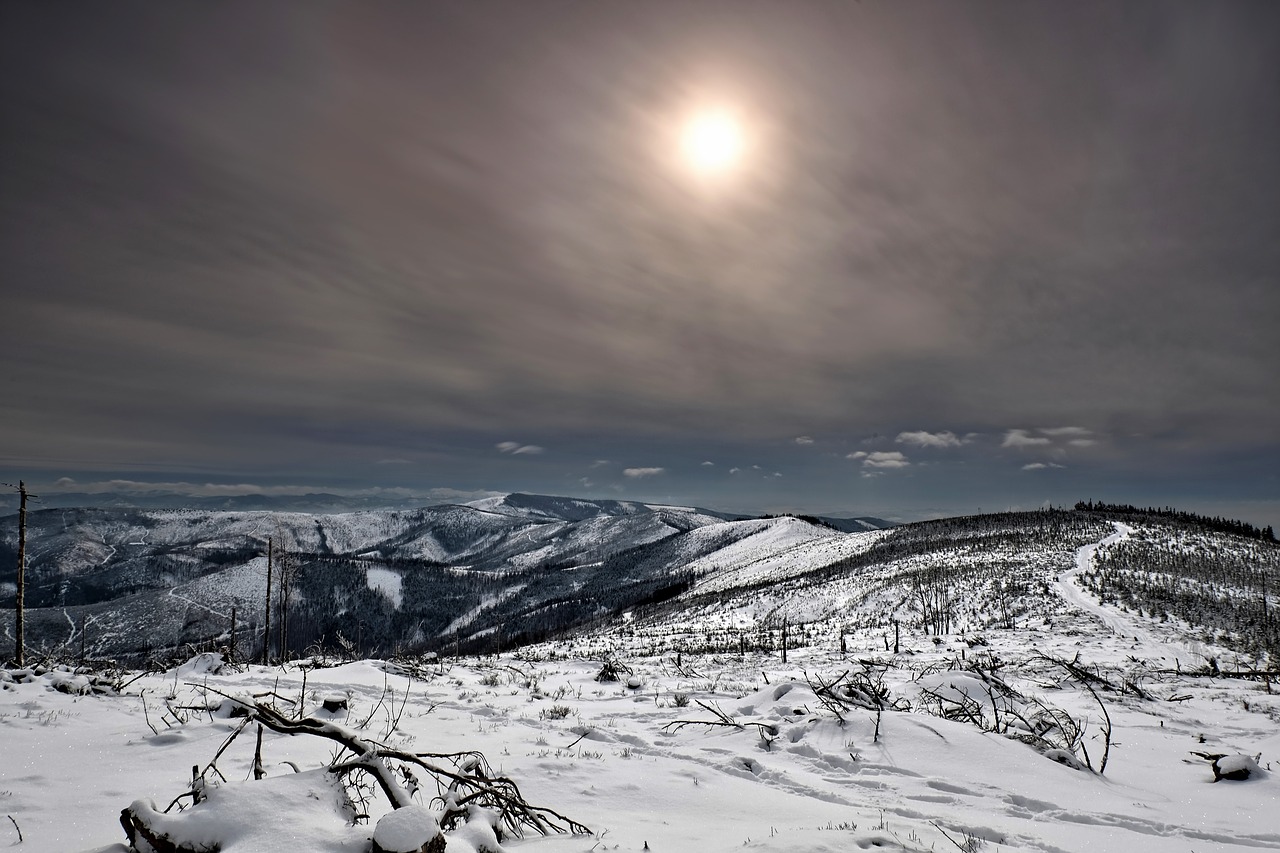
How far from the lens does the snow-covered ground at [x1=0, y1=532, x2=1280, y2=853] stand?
4090 millimetres

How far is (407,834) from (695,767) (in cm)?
530

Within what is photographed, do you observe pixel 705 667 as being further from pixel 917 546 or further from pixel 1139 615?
pixel 917 546

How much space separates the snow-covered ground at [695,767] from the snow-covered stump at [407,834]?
33cm

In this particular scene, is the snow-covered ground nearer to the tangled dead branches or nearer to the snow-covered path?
the tangled dead branches

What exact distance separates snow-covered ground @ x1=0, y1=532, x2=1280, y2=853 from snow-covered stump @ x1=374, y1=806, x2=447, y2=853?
0.33m

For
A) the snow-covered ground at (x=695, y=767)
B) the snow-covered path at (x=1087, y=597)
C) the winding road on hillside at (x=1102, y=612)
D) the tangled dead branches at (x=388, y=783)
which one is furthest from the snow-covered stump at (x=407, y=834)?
the snow-covered path at (x=1087, y=597)

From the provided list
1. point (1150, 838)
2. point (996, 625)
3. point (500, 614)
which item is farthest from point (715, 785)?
point (500, 614)

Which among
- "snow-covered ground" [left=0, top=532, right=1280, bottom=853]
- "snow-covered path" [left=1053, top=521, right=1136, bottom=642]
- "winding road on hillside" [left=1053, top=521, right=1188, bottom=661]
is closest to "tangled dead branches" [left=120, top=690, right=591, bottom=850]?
"snow-covered ground" [left=0, top=532, right=1280, bottom=853]

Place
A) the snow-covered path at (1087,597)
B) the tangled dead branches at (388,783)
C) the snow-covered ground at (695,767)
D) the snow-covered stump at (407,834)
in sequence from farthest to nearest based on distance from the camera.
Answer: the snow-covered path at (1087,597) → the snow-covered ground at (695,767) → the tangled dead branches at (388,783) → the snow-covered stump at (407,834)

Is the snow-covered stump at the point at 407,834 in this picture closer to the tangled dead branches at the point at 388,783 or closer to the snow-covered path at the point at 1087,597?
the tangled dead branches at the point at 388,783

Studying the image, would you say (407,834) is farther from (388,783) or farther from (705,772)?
(705,772)

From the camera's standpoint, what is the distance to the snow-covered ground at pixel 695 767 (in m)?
4.09

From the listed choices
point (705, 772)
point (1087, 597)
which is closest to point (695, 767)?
point (705, 772)

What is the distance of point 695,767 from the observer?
7086 millimetres
